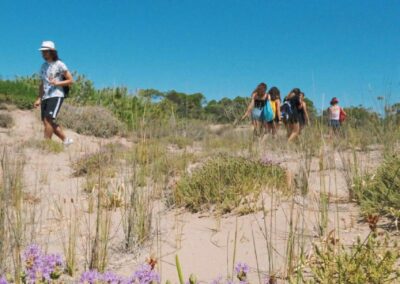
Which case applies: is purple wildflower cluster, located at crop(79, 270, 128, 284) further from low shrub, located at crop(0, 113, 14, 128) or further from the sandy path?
low shrub, located at crop(0, 113, 14, 128)

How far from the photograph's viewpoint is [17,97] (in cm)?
1369

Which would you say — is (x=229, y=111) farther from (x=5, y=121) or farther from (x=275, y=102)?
(x=5, y=121)

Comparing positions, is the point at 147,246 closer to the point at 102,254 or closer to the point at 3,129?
the point at 102,254

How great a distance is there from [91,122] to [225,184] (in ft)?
29.2

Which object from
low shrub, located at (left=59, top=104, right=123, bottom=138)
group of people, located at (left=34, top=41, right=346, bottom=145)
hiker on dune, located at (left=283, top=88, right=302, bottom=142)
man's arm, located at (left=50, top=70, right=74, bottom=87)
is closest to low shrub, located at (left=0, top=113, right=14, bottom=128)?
low shrub, located at (left=59, top=104, right=123, bottom=138)

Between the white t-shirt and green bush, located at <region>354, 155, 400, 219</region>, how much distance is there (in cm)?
522

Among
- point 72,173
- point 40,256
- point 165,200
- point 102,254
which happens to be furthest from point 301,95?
point 40,256

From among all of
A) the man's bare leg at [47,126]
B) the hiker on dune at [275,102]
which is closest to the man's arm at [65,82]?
the man's bare leg at [47,126]

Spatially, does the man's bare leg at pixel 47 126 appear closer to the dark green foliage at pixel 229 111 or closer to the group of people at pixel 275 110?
the dark green foliage at pixel 229 111

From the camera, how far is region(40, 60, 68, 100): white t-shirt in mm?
6961

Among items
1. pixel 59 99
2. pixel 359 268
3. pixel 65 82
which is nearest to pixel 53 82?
pixel 65 82

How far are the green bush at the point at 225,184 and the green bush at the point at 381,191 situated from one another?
0.66m

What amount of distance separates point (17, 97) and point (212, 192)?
11818 millimetres

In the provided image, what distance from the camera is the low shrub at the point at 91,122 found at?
12.0 m
